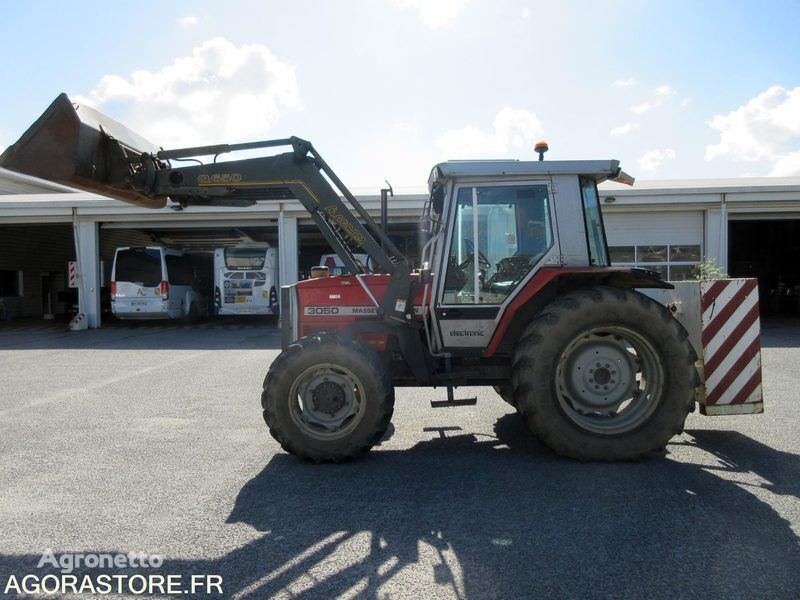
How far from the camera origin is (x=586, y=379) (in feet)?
15.0

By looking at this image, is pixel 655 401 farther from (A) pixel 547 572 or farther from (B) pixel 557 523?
(A) pixel 547 572

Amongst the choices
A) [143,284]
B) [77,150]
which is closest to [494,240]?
[77,150]

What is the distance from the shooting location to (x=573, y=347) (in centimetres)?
449

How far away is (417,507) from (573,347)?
189 cm

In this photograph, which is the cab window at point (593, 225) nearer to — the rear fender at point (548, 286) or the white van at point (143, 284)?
the rear fender at point (548, 286)

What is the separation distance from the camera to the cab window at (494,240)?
184 inches

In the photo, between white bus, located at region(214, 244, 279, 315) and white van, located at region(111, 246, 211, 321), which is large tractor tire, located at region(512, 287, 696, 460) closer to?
white bus, located at region(214, 244, 279, 315)

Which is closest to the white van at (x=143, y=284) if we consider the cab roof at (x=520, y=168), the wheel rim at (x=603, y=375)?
the cab roof at (x=520, y=168)

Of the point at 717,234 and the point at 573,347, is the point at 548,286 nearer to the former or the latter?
the point at 573,347

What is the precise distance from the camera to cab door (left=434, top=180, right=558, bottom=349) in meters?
4.68

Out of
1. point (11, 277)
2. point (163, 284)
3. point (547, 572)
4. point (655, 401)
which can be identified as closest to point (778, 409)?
point (655, 401)

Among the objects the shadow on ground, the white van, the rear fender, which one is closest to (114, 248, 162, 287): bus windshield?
the white van

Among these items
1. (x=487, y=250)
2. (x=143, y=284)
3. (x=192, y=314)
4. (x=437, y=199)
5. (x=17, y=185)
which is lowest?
(x=192, y=314)

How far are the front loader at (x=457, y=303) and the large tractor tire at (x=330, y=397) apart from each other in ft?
0.04
